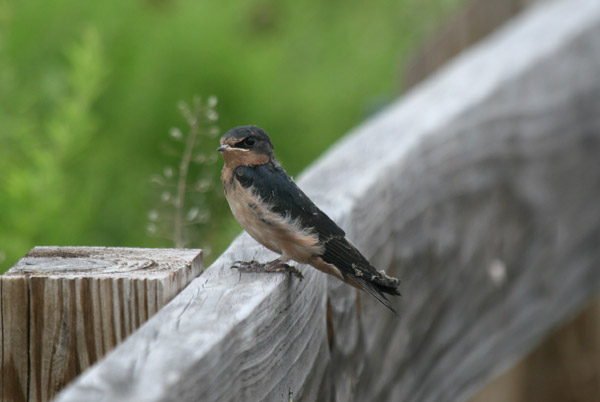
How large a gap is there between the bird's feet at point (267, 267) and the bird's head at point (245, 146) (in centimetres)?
42

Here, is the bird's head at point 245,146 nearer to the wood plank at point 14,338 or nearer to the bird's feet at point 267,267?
the bird's feet at point 267,267

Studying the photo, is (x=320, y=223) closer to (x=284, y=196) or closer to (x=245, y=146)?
(x=284, y=196)

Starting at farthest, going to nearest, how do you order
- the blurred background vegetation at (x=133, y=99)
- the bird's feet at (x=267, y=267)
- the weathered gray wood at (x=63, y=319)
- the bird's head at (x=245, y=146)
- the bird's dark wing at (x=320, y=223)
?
the blurred background vegetation at (x=133, y=99) < the bird's head at (x=245, y=146) < the bird's dark wing at (x=320, y=223) < the bird's feet at (x=267, y=267) < the weathered gray wood at (x=63, y=319)

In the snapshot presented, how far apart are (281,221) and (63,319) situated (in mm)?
663

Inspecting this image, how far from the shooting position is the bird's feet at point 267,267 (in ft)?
5.46

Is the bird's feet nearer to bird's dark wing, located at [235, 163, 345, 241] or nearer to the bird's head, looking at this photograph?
bird's dark wing, located at [235, 163, 345, 241]

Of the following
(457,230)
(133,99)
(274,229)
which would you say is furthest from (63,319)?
(133,99)

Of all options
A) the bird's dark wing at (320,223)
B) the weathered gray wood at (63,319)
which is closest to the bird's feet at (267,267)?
the bird's dark wing at (320,223)

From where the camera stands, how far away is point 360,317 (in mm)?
2061

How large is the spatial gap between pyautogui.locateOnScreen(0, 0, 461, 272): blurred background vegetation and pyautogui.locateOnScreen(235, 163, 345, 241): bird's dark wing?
87 centimetres

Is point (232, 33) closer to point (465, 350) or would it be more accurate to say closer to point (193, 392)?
point (465, 350)

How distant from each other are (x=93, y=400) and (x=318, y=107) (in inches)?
153

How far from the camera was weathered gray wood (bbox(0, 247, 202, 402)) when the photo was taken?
1410mm

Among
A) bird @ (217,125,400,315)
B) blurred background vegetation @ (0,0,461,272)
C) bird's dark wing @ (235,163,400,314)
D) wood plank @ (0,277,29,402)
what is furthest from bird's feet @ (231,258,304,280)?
blurred background vegetation @ (0,0,461,272)
